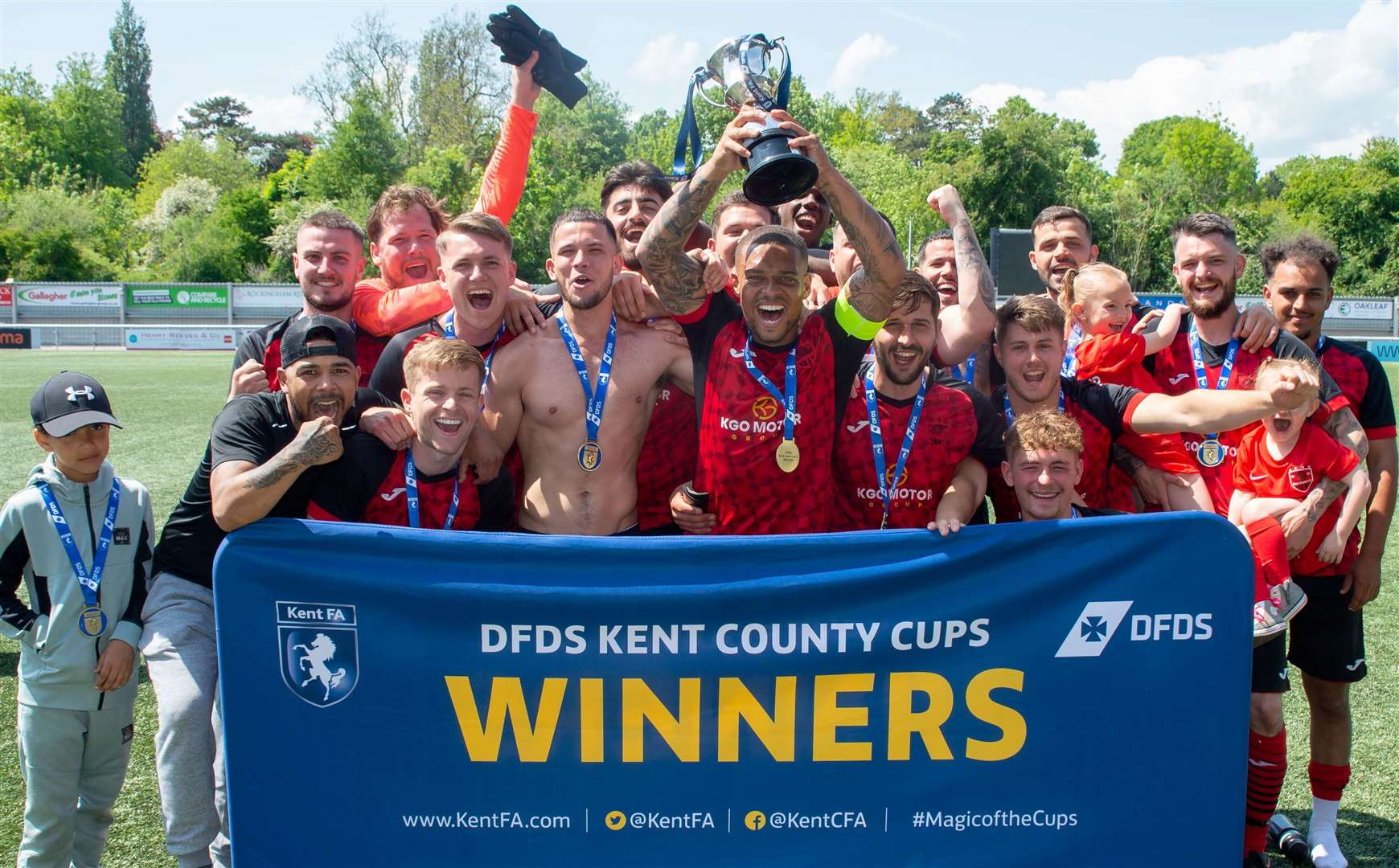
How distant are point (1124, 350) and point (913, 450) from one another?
1.16 m

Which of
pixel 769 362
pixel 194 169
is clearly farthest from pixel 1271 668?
pixel 194 169

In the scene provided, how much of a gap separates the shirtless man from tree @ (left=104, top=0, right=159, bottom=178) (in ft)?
351

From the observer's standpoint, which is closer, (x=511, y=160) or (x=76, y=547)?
(x=76, y=547)

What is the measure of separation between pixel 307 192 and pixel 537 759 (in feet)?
164

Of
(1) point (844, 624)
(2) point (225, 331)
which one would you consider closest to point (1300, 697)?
(1) point (844, 624)

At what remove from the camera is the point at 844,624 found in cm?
349

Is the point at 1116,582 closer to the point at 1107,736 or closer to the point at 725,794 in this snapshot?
the point at 1107,736

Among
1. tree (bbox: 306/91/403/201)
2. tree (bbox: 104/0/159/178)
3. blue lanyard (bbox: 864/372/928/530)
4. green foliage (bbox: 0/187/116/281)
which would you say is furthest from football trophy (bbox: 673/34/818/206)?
tree (bbox: 104/0/159/178)

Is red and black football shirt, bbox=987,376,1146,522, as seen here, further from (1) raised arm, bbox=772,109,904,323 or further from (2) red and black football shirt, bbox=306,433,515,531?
(2) red and black football shirt, bbox=306,433,515,531

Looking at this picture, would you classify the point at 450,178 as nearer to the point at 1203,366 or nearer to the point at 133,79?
the point at 1203,366

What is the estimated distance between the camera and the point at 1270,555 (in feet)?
13.2

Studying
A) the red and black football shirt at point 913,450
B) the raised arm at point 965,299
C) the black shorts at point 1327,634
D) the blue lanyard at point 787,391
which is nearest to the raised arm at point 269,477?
the blue lanyard at point 787,391

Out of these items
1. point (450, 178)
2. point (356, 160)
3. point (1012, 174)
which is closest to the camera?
point (450, 178)

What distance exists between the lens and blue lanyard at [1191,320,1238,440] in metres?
4.32
